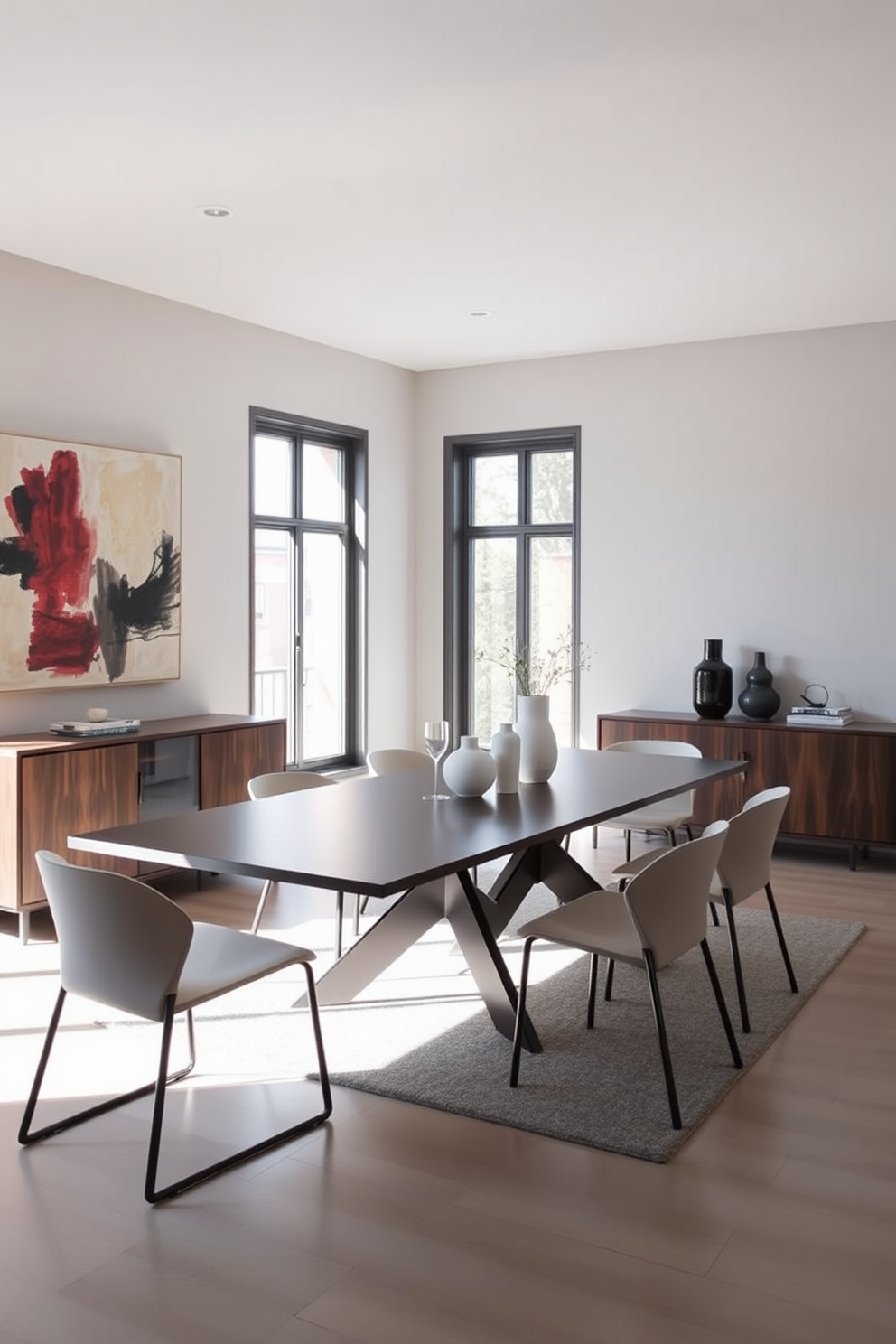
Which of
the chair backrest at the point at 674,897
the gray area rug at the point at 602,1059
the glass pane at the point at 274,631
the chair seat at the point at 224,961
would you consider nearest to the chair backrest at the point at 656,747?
the gray area rug at the point at 602,1059

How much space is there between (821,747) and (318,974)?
3.24 metres

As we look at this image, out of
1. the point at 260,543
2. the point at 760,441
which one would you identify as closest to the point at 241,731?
the point at 260,543

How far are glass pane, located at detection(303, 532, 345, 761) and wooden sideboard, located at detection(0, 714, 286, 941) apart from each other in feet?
4.39

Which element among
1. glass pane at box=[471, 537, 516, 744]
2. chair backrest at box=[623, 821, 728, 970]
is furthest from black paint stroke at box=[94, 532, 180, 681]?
chair backrest at box=[623, 821, 728, 970]

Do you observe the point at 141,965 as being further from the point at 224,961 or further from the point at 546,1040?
the point at 546,1040

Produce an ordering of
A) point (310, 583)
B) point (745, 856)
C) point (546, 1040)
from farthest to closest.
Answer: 1. point (310, 583)
2. point (745, 856)
3. point (546, 1040)

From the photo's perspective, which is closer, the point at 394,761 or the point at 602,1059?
the point at 602,1059

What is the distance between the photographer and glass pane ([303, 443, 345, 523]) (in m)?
7.66

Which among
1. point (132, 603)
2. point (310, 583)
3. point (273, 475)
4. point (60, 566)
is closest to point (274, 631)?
point (310, 583)

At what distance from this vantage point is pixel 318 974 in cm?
461

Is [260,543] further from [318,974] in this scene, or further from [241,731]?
[318,974]

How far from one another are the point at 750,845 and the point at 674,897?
0.74 m

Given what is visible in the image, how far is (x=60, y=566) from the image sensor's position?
5.68 metres

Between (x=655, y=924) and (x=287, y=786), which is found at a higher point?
(x=287, y=786)
